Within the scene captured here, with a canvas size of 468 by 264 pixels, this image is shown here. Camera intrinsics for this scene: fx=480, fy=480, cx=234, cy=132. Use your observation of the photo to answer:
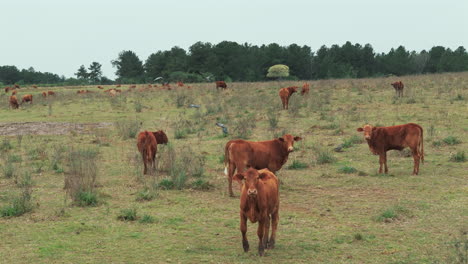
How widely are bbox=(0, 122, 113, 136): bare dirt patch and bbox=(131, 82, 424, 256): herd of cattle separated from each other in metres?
9.12

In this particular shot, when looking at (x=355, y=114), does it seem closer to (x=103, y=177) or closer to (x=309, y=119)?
(x=309, y=119)

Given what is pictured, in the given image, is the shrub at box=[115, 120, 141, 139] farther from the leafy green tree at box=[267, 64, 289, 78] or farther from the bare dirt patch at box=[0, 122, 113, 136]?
the leafy green tree at box=[267, 64, 289, 78]

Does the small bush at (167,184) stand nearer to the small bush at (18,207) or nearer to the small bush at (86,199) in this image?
the small bush at (86,199)

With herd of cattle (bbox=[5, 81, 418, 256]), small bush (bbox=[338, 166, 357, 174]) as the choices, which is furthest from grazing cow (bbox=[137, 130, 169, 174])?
small bush (bbox=[338, 166, 357, 174])

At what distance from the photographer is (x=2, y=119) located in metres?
27.6

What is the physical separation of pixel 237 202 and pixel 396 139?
15.9 ft

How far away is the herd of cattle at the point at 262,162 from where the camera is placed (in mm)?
6766

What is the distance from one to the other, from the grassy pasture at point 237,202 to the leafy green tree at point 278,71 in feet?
205

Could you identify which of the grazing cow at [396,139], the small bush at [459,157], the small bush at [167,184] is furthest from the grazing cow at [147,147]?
the small bush at [459,157]

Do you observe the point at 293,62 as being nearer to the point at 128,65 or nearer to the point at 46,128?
the point at 128,65

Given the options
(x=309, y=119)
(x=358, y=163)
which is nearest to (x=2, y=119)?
(x=309, y=119)

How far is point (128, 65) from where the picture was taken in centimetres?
10662

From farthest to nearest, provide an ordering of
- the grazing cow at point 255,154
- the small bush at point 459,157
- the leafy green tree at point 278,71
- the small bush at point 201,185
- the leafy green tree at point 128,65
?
the leafy green tree at point 128,65 → the leafy green tree at point 278,71 → the small bush at point 459,157 → the small bush at point 201,185 → the grazing cow at point 255,154

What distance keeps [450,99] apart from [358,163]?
1291 centimetres
